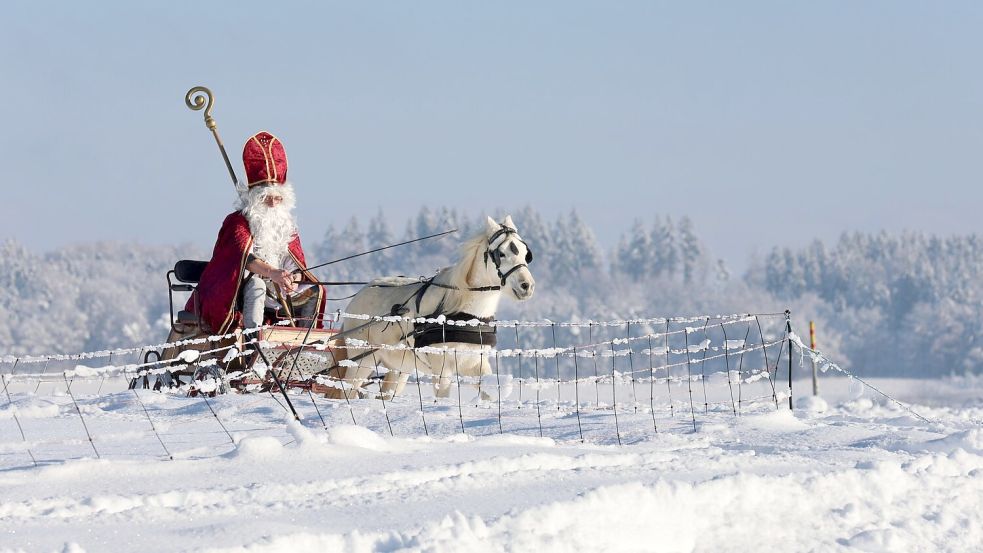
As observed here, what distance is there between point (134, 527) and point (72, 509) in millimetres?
388

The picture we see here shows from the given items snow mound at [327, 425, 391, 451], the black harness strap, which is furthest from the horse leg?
snow mound at [327, 425, 391, 451]

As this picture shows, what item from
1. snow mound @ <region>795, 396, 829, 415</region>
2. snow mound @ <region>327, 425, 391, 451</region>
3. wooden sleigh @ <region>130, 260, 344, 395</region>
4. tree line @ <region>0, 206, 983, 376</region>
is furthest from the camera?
tree line @ <region>0, 206, 983, 376</region>

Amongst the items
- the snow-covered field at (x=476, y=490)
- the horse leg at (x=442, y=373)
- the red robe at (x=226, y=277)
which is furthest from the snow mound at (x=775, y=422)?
the red robe at (x=226, y=277)

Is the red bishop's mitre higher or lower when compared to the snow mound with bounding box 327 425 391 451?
higher

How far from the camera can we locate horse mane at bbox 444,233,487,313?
10.8m

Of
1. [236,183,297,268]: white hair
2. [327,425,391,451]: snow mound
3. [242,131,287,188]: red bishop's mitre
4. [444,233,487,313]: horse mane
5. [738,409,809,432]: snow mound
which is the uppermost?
[242,131,287,188]: red bishop's mitre

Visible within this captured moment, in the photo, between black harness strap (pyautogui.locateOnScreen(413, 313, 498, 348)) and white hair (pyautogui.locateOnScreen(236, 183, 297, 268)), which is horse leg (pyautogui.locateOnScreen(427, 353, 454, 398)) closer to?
black harness strap (pyautogui.locateOnScreen(413, 313, 498, 348))

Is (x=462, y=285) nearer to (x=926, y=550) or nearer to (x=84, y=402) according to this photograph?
(x=84, y=402)

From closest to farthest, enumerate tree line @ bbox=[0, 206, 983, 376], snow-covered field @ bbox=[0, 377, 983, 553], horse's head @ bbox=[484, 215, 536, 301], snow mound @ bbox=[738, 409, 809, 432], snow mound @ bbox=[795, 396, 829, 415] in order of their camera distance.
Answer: snow-covered field @ bbox=[0, 377, 983, 553], snow mound @ bbox=[738, 409, 809, 432], horse's head @ bbox=[484, 215, 536, 301], snow mound @ bbox=[795, 396, 829, 415], tree line @ bbox=[0, 206, 983, 376]

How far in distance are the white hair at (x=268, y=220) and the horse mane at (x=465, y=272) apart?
4.45 feet

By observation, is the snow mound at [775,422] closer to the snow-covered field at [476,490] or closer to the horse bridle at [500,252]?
the snow-covered field at [476,490]

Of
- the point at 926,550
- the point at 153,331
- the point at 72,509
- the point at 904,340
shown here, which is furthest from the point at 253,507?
the point at 904,340

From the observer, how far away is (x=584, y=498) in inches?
229

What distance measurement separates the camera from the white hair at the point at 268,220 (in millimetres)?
11000
